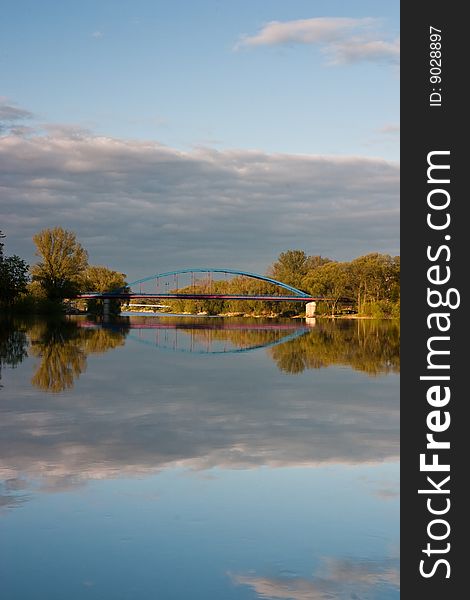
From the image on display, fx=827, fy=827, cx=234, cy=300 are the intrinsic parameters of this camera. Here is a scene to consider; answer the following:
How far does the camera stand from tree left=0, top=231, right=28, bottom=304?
178 feet

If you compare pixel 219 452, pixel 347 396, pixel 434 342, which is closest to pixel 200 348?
pixel 347 396

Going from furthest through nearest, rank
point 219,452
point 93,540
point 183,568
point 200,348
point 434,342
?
1. point 200,348
2. point 219,452
3. point 434,342
4. point 93,540
5. point 183,568

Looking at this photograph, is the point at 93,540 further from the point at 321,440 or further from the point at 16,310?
the point at 16,310

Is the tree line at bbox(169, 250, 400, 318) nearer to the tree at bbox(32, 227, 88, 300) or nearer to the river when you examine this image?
the tree at bbox(32, 227, 88, 300)

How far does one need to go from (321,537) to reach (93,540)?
1.66 meters

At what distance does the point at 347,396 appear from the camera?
49.1 feet

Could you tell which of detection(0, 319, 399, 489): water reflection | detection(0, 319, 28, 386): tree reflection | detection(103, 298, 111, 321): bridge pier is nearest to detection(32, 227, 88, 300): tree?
detection(103, 298, 111, 321): bridge pier

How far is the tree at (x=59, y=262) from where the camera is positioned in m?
74.0

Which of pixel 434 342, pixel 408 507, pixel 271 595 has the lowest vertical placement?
pixel 271 595

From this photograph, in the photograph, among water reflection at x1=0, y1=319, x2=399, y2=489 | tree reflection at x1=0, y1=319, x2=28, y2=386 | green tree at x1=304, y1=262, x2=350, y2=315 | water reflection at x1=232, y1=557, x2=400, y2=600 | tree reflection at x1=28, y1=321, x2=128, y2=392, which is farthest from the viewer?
green tree at x1=304, y1=262, x2=350, y2=315

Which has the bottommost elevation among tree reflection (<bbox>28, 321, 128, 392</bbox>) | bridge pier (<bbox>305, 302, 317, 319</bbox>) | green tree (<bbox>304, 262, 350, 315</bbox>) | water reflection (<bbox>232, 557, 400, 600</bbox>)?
water reflection (<bbox>232, 557, 400, 600</bbox>)

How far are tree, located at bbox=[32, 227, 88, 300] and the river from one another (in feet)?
195

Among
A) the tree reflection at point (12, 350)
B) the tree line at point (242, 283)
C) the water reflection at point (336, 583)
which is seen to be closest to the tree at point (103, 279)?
the tree line at point (242, 283)

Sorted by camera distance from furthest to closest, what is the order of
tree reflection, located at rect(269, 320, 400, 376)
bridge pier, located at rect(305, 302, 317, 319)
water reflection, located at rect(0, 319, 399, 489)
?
1. bridge pier, located at rect(305, 302, 317, 319)
2. tree reflection, located at rect(269, 320, 400, 376)
3. water reflection, located at rect(0, 319, 399, 489)
